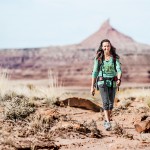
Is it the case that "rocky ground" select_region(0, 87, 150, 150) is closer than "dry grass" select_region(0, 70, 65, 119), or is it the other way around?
"rocky ground" select_region(0, 87, 150, 150)

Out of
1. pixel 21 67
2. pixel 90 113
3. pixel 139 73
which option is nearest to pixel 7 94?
pixel 90 113

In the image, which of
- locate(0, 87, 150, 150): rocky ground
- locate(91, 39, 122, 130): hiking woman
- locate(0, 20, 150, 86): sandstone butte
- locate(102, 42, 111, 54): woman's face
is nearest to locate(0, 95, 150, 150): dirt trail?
locate(0, 87, 150, 150): rocky ground

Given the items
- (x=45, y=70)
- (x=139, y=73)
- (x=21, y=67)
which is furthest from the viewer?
(x=21, y=67)

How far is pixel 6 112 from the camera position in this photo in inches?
308

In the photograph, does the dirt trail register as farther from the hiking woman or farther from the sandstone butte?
the sandstone butte

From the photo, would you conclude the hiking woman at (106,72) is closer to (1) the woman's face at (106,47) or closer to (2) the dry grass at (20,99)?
(1) the woman's face at (106,47)

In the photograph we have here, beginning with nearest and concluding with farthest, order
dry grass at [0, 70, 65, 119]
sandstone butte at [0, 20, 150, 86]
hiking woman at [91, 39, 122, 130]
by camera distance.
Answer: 1. hiking woman at [91, 39, 122, 130]
2. dry grass at [0, 70, 65, 119]
3. sandstone butte at [0, 20, 150, 86]

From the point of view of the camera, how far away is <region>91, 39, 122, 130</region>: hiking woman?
Result: 7633mm

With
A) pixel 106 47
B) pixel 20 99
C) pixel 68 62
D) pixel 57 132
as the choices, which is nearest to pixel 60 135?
pixel 57 132

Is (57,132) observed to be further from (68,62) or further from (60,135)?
(68,62)

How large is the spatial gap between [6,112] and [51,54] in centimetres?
10892

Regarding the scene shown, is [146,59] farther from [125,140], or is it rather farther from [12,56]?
[125,140]

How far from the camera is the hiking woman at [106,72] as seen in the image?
7633 millimetres

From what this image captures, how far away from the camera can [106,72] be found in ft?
25.0
